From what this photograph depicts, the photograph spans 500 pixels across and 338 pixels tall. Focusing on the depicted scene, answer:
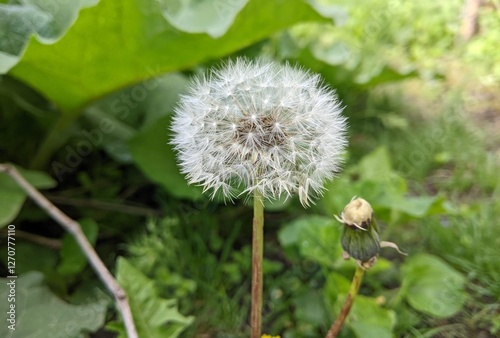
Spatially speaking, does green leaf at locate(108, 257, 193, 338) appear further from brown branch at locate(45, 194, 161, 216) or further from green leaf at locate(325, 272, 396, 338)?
brown branch at locate(45, 194, 161, 216)

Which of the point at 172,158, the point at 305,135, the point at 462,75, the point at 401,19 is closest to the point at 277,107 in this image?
the point at 305,135

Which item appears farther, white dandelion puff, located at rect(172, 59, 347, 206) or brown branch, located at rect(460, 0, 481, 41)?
brown branch, located at rect(460, 0, 481, 41)

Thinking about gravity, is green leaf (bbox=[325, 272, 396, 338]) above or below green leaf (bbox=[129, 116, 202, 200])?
below

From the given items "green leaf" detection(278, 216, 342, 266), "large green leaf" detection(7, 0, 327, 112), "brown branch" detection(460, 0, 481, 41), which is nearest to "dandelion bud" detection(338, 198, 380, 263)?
"green leaf" detection(278, 216, 342, 266)

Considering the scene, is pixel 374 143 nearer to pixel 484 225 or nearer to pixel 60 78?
pixel 484 225

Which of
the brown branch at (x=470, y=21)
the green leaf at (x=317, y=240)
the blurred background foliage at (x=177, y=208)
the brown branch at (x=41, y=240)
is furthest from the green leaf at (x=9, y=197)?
the brown branch at (x=470, y=21)
